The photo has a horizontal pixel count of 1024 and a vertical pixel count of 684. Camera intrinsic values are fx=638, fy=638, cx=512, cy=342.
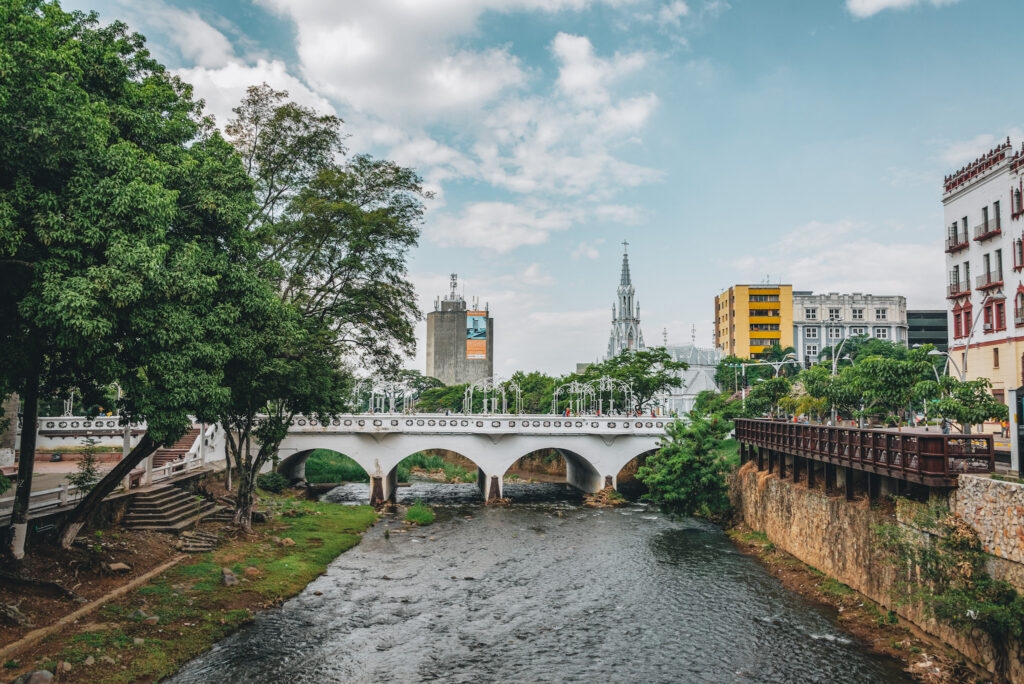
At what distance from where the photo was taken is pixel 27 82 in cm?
1360

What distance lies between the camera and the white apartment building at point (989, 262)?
108 feet

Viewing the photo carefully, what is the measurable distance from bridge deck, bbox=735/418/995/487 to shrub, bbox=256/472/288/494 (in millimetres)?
33667

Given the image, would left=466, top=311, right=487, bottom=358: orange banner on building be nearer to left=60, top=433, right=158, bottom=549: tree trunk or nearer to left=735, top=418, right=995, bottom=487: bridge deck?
left=735, top=418, right=995, bottom=487: bridge deck

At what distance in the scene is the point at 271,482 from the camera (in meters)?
44.8

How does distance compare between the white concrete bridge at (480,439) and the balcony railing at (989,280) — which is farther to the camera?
the white concrete bridge at (480,439)

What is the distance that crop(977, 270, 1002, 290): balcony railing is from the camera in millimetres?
34219

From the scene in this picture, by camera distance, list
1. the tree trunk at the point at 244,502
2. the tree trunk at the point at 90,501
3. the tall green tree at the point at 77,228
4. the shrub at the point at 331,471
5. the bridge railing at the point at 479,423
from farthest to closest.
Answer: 1. the shrub at the point at 331,471
2. the bridge railing at the point at 479,423
3. the tree trunk at the point at 244,502
4. the tree trunk at the point at 90,501
5. the tall green tree at the point at 77,228

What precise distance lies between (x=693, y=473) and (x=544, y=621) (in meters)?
15.9

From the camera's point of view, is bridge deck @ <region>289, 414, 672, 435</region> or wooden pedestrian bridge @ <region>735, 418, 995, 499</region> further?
bridge deck @ <region>289, 414, 672, 435</region>

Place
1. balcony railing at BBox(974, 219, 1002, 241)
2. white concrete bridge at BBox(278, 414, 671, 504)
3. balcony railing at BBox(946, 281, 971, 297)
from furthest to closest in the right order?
white concrete bridge at BBox(278, 414, 671, 504) < balcony railing at BBox(946, 281, 971, 297) < balcony railing at BBox(974, 219, 1002, 241)

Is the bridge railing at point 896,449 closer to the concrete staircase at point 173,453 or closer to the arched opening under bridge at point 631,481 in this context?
the arched opening under bridge at point 631,481

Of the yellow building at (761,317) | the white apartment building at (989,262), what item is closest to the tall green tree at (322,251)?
the white apartment building at (989,262)

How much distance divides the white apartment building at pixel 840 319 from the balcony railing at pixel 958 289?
64.5 meters

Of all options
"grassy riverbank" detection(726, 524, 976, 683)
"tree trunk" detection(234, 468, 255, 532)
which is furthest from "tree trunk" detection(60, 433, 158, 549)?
"grassy riverbank" detection(726, 524, 976, 683)
